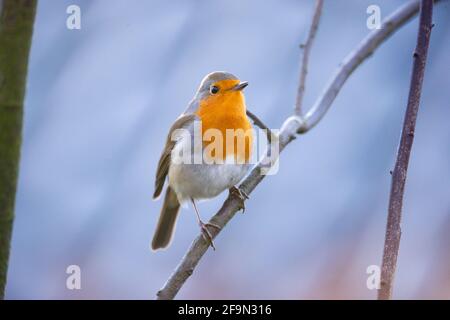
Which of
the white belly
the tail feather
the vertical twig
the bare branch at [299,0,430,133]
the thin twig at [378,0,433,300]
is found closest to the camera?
the vertical twig

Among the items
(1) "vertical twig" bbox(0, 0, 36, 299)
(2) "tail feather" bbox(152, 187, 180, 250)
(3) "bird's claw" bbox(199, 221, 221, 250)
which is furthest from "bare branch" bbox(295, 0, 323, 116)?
(2) "tail feather" bbox(152, 187, 180, 250)

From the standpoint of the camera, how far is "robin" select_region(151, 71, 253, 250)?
251cm

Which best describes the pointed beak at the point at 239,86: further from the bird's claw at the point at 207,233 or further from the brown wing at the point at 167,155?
the bird's claw at the point at 207,233

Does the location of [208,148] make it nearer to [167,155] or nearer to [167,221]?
[167,155]

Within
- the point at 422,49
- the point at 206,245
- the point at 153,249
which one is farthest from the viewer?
the point at 153,249

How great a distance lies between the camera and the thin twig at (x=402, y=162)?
1.14 m

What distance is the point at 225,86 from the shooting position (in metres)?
2.65

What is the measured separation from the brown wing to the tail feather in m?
0.16

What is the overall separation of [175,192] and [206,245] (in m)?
1.13

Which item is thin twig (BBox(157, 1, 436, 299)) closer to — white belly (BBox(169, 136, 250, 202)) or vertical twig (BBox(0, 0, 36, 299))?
white belly (BBox(169, 136, 250, 202))

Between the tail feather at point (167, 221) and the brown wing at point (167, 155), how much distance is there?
6.3 inches
